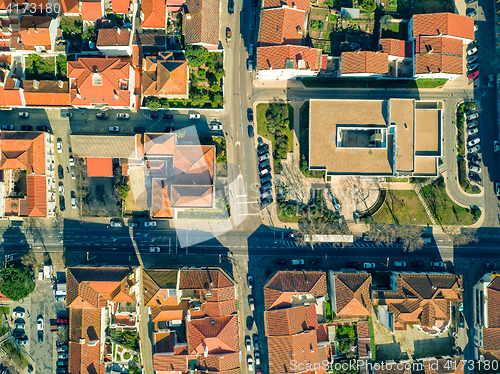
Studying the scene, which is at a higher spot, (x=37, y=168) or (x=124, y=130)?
(x=124, y=130)

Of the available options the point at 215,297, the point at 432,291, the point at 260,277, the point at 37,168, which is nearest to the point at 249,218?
the point at 260,277

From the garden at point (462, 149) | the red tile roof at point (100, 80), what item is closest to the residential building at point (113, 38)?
the red tile roof at point (100, 80)

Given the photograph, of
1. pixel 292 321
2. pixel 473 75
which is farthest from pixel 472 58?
pixel 292 321

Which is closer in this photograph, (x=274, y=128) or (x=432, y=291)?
(x=432, y=291)

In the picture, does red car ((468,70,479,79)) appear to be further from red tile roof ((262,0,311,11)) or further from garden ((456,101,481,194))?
red tile roof ((262,0,311,11))

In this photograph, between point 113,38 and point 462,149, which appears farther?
point 462,149

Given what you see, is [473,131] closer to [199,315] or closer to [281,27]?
[281,27]

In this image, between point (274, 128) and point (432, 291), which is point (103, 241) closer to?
point (274, 128)
